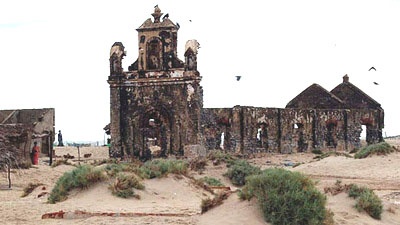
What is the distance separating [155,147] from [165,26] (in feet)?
27.3

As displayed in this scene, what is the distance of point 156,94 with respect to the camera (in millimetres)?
31891

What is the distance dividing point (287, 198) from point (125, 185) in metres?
5.71

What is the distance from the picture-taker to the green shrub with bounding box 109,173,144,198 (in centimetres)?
1717

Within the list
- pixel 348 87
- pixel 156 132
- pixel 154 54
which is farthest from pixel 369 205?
pixel 348 87

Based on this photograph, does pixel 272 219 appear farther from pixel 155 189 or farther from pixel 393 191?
pixel 393 191

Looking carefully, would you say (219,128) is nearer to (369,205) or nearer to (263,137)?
(263,137)

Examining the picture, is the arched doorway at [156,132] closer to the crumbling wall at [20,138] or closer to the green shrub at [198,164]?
the green shrub at [198,164]

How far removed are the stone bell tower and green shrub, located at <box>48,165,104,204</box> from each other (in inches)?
535

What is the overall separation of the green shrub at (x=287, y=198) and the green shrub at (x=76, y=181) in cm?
528

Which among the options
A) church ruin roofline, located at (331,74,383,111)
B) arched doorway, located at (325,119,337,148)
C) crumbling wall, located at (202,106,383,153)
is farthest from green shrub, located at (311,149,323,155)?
church ruin roofline, located at (331,74,383,111)

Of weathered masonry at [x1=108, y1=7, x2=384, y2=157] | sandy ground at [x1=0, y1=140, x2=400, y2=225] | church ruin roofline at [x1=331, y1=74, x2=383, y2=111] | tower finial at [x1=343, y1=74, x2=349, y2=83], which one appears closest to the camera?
sandy ground at [x1=0, y1=140, x2=400, y2=225]

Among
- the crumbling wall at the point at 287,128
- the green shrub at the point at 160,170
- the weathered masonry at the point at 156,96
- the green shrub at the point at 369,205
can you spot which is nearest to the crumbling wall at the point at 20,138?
the weathered masonry at the point at 156,96

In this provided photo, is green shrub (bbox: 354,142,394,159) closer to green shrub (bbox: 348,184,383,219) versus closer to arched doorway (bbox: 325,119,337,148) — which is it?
arched doorway (bbox: 325,119,337,148)

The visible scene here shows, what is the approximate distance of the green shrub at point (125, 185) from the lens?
1717 centimetres
